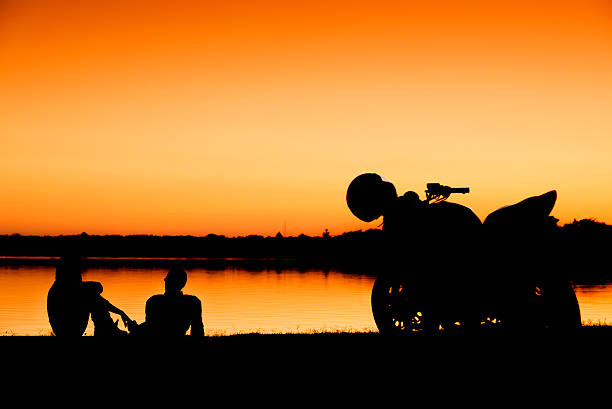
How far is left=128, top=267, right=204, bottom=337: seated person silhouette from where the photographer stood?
27.7 feet

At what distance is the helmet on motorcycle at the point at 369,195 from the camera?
33.4ft

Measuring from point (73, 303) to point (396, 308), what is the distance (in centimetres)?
454

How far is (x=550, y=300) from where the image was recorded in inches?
341

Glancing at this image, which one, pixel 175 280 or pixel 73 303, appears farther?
pixel 73 303

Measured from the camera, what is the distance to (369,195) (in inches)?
404

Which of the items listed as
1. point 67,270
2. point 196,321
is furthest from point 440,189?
point 67,270

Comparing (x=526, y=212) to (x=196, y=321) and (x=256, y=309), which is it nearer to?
(x=196, y=321)

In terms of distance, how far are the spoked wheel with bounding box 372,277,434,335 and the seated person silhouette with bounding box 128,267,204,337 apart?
9.34 ft

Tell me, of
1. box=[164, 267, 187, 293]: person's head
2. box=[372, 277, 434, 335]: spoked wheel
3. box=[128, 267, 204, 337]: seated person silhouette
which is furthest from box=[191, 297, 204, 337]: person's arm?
box=[372, 277, 434, 335]: spoked wheel

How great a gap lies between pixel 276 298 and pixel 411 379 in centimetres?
3434

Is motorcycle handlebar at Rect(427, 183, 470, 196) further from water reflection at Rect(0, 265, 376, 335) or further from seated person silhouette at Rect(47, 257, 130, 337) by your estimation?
water reflection at Rect(0, 265, 376, 335)

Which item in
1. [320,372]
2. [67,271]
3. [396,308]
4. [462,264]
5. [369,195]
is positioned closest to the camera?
[320,372]

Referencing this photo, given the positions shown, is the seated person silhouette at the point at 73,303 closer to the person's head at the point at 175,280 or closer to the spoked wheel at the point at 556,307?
the person's head at the point at 175,280

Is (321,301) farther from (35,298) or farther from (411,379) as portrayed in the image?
(411,379)
